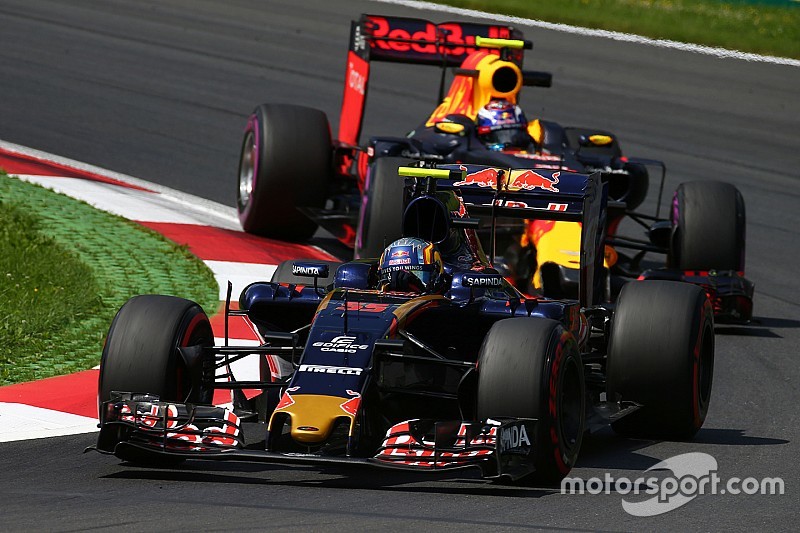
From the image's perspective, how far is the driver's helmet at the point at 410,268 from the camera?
28.0 ft

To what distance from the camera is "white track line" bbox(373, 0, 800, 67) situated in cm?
2344

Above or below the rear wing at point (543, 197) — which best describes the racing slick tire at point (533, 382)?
below

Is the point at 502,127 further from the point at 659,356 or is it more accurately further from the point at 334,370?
the point at 334,370

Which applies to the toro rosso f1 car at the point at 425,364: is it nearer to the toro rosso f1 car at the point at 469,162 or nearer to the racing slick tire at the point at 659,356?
the racing slick tire at the point at 659,356

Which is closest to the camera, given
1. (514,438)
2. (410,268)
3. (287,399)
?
(514,438)

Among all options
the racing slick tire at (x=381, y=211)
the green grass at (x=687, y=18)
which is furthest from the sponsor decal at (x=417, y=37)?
the green grass at (x=687, y=18)

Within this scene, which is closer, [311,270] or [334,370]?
[334,370]

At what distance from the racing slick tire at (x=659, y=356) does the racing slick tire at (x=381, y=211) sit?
12.1 ft

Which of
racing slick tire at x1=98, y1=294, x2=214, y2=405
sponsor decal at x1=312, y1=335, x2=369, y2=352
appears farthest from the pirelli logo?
racing slick tire at x1=98, y1=294, x2=214, y2=405

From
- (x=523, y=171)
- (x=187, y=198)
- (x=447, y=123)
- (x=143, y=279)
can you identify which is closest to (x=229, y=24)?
(x=187, y=198)

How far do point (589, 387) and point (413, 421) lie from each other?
206cm

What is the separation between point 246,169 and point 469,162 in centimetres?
251

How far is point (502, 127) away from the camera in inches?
558

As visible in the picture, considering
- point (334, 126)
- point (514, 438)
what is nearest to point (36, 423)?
point (514, 438)
